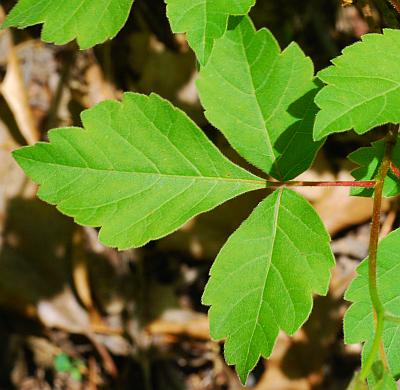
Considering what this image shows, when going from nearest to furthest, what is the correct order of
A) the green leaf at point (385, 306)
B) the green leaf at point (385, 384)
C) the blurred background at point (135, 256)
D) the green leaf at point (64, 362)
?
the green leaf at point (385, 384)
the green leaf at point (385, 306)
the blurred background at point (135, 256)
the green leaf at point (64, 362)

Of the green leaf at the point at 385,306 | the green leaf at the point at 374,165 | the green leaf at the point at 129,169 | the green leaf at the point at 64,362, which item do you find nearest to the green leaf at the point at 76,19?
the green leaf at the point at 129,169

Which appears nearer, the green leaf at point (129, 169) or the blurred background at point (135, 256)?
the green leaf at point (129, 169)

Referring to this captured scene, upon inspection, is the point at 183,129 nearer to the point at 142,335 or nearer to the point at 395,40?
the point at 395,40

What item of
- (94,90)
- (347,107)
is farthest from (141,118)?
(94,90)

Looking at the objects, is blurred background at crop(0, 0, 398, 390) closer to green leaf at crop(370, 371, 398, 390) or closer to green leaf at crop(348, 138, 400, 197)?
green leaf at crop(348, 138, 400, 197)

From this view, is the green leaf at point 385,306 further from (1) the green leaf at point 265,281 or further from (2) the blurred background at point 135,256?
(2) the blurred background at point 135,256
